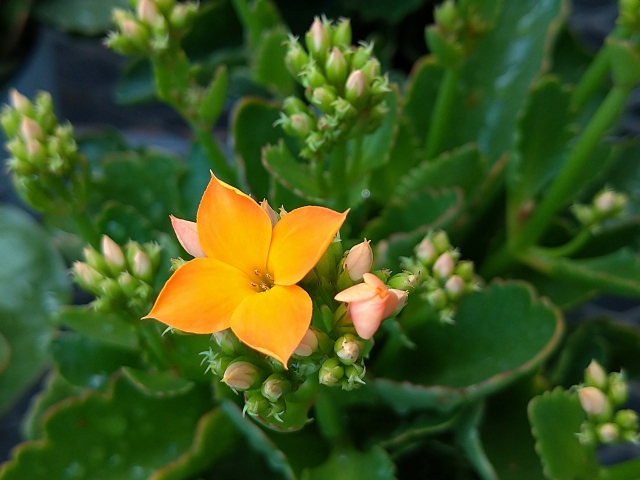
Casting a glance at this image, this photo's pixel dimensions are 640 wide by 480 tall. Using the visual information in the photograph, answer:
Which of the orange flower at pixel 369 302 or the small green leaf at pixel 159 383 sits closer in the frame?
the orange flower at pixel 369 302

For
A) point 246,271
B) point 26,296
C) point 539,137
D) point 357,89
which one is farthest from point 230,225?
point 26,296

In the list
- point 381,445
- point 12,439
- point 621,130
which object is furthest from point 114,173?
point 621,130

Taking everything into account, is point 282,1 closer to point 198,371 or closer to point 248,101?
point 248,101

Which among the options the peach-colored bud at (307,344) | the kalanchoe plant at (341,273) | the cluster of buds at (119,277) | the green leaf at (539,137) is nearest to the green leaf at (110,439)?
the kalanchoe plant at (341,273)

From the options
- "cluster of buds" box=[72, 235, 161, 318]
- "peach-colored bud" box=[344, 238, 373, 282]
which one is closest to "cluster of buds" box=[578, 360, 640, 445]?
"peach-colored bud" box=[344, 238, 373, 282]

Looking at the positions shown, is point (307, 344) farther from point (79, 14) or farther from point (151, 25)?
point (79, 14)

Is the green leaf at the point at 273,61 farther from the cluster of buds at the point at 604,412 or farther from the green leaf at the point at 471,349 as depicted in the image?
the cluster of buds at the point at 604,412

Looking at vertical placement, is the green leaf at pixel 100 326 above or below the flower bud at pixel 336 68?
below
